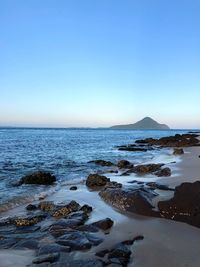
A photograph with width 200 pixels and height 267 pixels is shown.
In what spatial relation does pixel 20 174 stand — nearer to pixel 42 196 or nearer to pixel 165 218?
pixel 42 196

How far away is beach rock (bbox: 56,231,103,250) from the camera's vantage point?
6.72 m

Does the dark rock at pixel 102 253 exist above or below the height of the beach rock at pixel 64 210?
above

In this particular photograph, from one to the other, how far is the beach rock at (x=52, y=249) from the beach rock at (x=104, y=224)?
1.51 m

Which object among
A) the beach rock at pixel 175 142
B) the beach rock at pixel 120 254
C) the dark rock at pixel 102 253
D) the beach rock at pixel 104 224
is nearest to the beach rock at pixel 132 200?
the beach rock at pixel 104 224

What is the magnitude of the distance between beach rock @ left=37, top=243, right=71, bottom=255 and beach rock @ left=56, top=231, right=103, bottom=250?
0.47 ft

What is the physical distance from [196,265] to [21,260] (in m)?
3.02

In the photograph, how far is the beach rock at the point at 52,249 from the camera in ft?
21.2

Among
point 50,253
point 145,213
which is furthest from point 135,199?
point 50,253

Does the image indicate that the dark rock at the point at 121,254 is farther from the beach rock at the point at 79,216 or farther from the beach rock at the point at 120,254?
the beach rock at the point at 79,216

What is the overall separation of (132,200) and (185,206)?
70.3 inches

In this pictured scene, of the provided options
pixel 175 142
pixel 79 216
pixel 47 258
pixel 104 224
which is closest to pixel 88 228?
pixel 104 224

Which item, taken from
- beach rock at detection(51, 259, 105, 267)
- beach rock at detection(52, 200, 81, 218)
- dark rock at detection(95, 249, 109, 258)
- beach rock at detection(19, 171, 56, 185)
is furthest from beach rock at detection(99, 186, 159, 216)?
beach rock at detection(19, 171, 56, 185)

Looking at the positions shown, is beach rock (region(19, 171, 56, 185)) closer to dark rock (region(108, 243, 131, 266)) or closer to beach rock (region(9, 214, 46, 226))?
beach rock (region(9, 214, 46, 226))

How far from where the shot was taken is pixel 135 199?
10.1 metres
